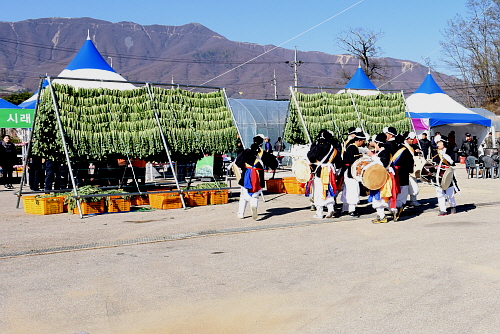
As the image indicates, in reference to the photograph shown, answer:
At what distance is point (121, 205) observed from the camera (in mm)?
14383

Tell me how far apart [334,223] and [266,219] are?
4.92 ft

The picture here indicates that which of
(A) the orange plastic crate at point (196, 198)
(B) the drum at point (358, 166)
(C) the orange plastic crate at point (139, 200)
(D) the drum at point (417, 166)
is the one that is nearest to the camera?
(B) the drum at point (358, 166)

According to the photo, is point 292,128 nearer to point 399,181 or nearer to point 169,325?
point 399,181

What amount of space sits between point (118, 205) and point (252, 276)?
7566 mm

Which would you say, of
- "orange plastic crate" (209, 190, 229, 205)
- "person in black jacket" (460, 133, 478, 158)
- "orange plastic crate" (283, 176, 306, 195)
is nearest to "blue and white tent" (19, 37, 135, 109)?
"orange plastic crate" (283, 176, 306, 195)

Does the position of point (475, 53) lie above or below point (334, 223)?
above

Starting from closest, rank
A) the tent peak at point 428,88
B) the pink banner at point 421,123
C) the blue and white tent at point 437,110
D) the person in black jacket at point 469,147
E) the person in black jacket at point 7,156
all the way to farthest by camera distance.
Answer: the person in black jacket at point 7,156
the person in black jacket at point 469,147
the pink banner at point 421,123
the blue and white tent at point 437,110
the tent peak at point 428,88

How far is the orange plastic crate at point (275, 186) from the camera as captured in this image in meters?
18.4

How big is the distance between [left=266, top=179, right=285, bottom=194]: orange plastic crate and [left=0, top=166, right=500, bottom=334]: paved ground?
18.8 feet

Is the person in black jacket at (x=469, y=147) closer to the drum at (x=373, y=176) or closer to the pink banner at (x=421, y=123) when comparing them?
the pink banner at (x=421, y=123)

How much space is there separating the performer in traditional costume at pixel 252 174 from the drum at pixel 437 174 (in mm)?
3441

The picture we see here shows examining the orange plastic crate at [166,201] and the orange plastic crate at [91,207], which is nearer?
the orange plastic crate at [91,207]

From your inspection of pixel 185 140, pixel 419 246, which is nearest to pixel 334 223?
pixel 419 246

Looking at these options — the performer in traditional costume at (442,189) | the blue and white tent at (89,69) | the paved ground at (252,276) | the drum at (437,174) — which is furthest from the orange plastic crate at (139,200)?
the blue and white tent at (89,69)
